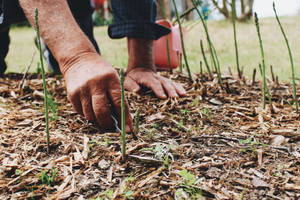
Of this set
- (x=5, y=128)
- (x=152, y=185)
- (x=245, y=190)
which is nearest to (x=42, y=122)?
(x=5, y=128)

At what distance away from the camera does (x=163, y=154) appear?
0.86 m

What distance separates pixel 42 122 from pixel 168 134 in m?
0.53

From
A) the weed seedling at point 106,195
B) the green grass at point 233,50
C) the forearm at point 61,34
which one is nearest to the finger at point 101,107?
the forearm at point 61,34

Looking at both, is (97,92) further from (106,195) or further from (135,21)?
(135,21)

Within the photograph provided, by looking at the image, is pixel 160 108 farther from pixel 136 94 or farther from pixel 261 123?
pixel 261 123

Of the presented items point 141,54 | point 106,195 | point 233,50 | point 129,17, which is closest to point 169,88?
point 141,54

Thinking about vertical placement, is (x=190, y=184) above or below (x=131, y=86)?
below

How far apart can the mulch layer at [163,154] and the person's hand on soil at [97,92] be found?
0.07 metres

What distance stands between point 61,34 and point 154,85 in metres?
0.53

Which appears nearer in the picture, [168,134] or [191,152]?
[191,152]

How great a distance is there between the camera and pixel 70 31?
110 centimetres

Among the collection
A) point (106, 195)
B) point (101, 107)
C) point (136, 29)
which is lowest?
point (106, 195)

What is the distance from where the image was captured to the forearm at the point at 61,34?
109 centimetres

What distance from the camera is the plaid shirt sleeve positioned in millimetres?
1663
